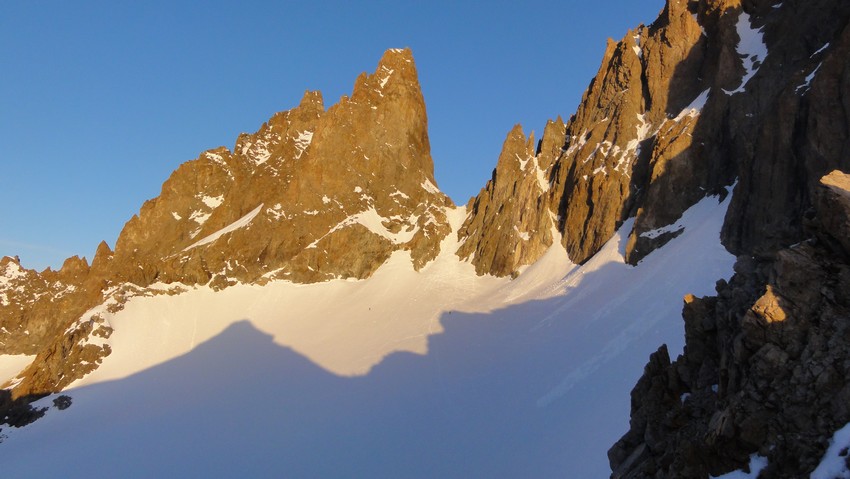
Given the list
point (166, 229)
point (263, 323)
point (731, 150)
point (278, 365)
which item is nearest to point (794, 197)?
point (731, 150)

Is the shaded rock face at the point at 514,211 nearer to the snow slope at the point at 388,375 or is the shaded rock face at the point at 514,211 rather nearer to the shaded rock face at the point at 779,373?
the snow slope at the point at 388,375

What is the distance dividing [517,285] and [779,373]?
171 ft

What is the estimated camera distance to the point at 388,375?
4816 centimetres

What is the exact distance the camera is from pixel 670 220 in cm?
4862

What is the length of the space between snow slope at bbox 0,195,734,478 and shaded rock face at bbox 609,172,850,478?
13.8m

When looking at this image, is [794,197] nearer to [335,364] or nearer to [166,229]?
[335,364]

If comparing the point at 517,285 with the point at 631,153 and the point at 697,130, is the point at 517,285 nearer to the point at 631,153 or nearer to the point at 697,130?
the point at 631,153

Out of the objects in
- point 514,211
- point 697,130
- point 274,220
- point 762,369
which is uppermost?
point 274,220

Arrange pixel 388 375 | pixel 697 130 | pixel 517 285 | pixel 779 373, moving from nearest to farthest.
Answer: pixel 779 373 → pixel 388 375 → pixel 697 130 → pixel 517 285

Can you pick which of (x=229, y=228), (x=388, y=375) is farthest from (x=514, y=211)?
(x=229, y=228)

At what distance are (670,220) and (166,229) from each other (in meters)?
72.4

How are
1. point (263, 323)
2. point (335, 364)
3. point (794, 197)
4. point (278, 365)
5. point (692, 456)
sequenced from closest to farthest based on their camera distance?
point (692, 456), point (794, 197), point (335, 364), point (278, 365), point (263, 323)

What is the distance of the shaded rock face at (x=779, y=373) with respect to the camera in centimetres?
841

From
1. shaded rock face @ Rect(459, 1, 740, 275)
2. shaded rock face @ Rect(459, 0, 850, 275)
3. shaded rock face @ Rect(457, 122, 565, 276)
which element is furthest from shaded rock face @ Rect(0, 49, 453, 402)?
shaded rock face @ Rect(459, 0, 850, 275)
